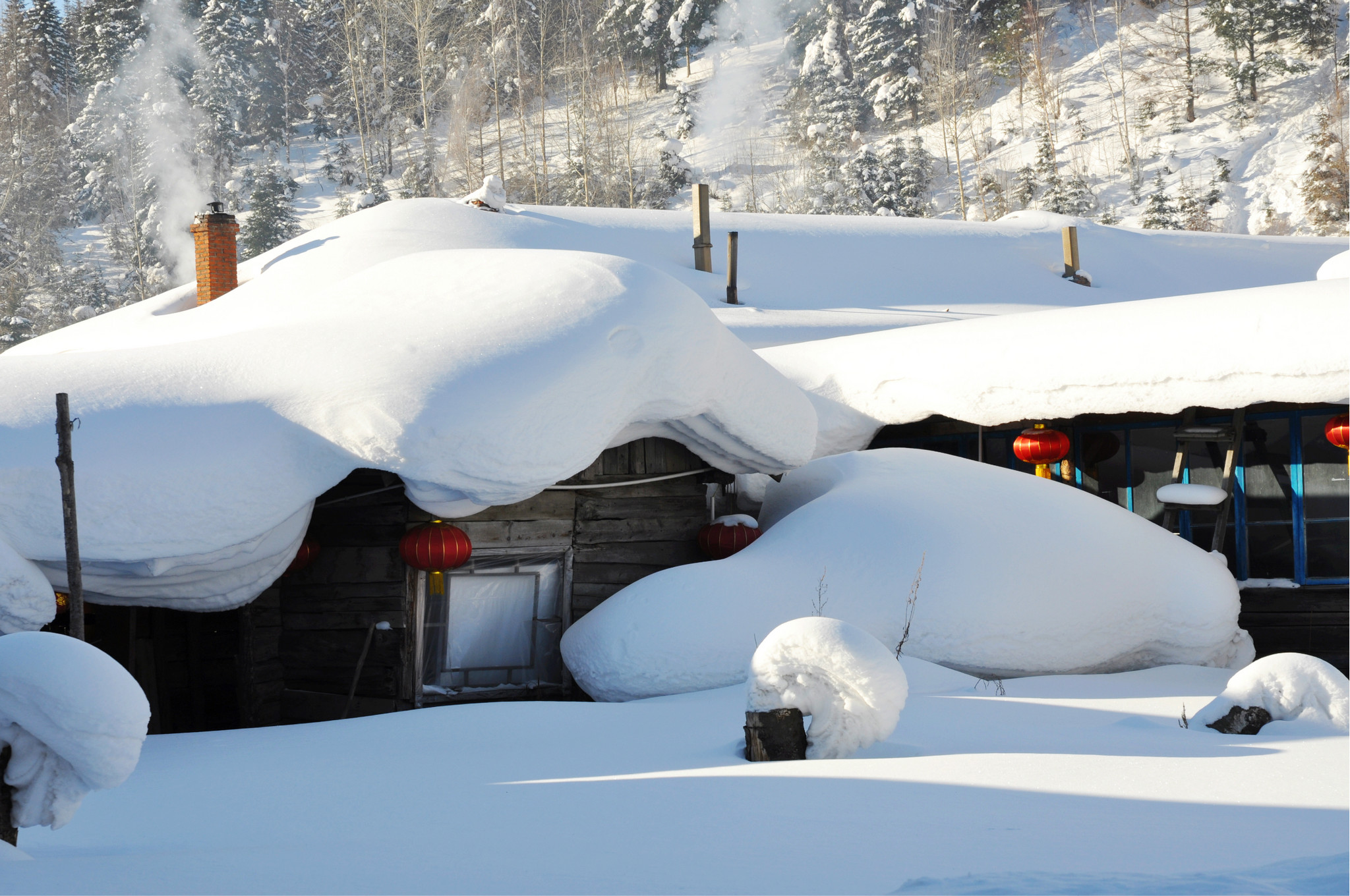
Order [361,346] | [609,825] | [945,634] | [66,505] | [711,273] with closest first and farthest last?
1. [609,825]
2. [66,505]
3. [361,346]
4. [945,634]
5. [711,273]

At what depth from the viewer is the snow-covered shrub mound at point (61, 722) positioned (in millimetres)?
2555

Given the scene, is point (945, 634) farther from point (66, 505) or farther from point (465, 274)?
point (66, 505)

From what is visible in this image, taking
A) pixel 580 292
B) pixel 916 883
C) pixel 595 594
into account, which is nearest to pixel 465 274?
pixel 580 292

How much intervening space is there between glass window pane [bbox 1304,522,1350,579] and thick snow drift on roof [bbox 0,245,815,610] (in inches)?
175

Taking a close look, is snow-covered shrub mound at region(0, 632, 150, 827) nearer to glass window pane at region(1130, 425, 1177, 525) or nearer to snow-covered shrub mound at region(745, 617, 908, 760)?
snow-covered shrub mound at region(745, 617, 908, 760)

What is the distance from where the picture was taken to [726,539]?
810 cm

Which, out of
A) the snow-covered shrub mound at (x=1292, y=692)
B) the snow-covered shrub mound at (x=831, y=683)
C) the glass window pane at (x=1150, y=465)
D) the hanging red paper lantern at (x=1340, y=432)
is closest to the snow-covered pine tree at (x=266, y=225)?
the glass window pane at (x=1150, y=465)

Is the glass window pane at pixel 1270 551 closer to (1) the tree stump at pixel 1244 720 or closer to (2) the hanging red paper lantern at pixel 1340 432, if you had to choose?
(2) the hanging red paper lantern at pixel 1340 432

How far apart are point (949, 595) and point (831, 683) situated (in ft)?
9.77

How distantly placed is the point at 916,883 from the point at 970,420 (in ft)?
23.1

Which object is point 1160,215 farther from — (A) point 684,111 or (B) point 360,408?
(B) point 360,408

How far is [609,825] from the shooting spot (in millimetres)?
3072

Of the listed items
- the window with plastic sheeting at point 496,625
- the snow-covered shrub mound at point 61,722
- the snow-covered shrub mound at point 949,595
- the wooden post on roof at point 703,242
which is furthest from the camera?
the wooden post on roof at point 703,242

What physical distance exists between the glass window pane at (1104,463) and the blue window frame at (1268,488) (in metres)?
0.01
